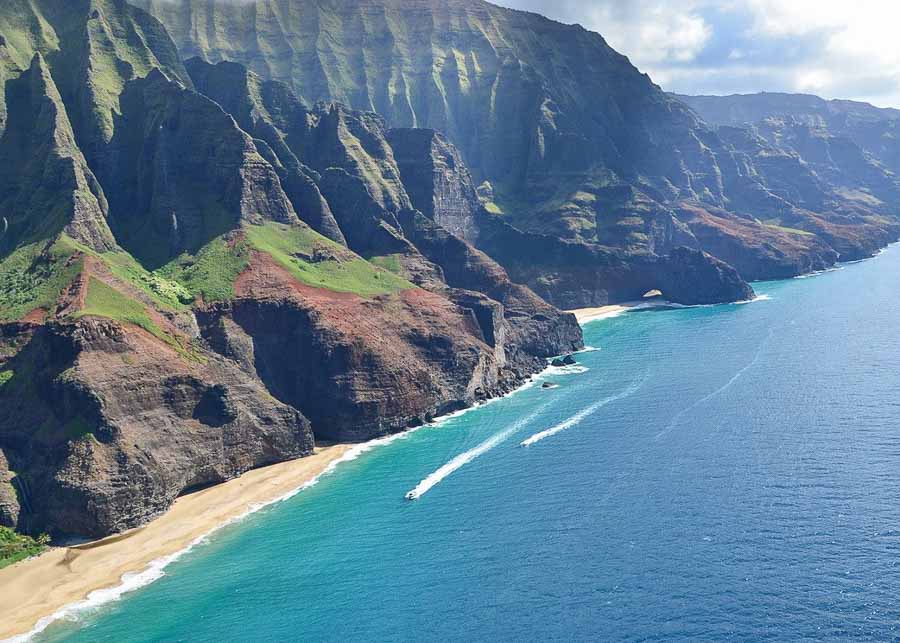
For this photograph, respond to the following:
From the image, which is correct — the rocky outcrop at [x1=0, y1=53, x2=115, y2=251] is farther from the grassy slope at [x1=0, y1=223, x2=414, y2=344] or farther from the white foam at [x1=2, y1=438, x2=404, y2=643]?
the white foam at [x1=2, y1=438, x2=404, y2=643]

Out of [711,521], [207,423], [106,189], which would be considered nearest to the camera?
[711,521]

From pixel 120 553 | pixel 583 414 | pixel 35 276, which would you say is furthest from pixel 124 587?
pixel 583 414

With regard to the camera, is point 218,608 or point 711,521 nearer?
point 218,608

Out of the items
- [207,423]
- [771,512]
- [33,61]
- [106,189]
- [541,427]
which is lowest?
[771,512]

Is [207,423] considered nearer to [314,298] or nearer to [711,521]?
[314,298]

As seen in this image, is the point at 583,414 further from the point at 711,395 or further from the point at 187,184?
the point at 187,184

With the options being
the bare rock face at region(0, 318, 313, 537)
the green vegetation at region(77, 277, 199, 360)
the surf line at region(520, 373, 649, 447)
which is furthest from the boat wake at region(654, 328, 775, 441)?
the green vegetation at region(77, 277, 199, 360)

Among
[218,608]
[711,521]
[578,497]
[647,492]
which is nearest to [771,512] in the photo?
[711,521]
